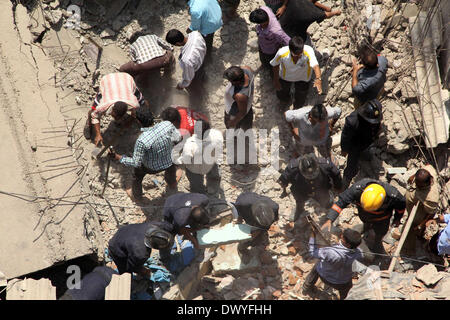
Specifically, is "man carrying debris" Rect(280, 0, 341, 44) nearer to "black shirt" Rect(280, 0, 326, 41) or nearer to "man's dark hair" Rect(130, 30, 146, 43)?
"black shirt" Rect(280, 0, 326, 41)

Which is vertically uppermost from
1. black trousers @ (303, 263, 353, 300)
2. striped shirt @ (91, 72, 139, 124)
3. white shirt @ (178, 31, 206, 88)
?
white shirt @ (178, 31, 206, 88)

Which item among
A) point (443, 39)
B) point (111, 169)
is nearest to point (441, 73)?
point (443, 39)

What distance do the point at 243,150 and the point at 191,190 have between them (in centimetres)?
101

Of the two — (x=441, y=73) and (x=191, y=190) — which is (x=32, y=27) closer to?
(x=191, y=190)

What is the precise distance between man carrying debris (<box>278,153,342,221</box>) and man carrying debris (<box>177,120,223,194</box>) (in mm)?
959

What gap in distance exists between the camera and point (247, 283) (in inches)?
249

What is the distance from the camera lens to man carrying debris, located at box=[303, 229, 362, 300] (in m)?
5.17

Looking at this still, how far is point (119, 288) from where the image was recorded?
516 centimetres

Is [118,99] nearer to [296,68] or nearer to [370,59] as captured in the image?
[296,68]

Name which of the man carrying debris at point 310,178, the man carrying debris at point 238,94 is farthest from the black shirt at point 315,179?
the man carrying debris at point 238,94

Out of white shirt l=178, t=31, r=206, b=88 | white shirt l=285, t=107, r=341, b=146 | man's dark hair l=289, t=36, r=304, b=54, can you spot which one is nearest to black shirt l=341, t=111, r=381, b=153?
white shirt l=285, t=107, r=341, b=146

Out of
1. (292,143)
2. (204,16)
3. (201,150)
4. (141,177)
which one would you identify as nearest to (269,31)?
(204,16)

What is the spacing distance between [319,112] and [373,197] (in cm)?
123

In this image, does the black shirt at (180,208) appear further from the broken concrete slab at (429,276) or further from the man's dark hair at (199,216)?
the broken concrete slab at (429,276)
